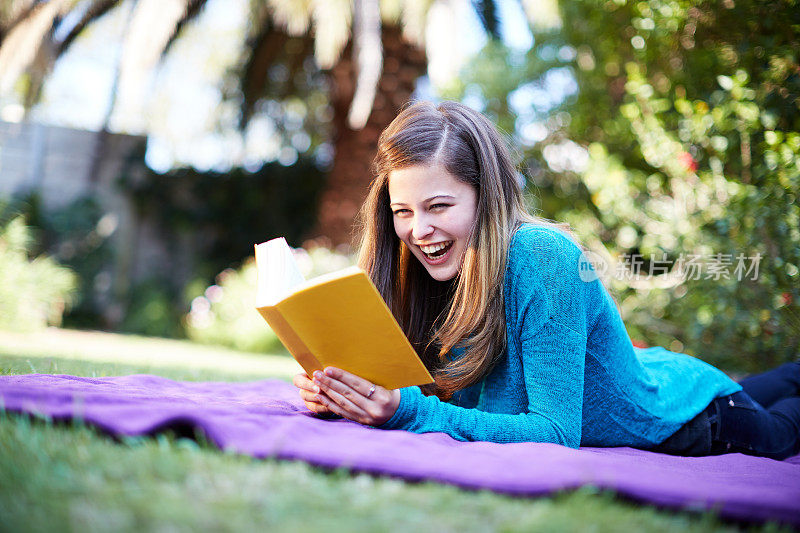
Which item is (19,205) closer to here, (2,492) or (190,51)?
(2,492)

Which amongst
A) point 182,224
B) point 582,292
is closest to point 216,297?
point 182,224

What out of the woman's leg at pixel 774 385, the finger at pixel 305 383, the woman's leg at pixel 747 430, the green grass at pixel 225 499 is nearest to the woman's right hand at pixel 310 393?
the finger at pixel 305 383

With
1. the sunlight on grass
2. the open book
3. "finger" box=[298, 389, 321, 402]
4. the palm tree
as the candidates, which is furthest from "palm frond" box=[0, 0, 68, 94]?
"finger" box=[298, 389, 321, 402]

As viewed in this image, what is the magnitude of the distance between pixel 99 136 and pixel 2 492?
9564 millimetres

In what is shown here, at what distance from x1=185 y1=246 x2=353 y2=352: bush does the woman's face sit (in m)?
5.46

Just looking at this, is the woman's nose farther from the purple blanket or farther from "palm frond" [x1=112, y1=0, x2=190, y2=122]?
"palm frond" [x1=112, y1=0, x2=190, y2=122]

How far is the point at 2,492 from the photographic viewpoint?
1.16 m

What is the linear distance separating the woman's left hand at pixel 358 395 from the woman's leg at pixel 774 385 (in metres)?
1.97

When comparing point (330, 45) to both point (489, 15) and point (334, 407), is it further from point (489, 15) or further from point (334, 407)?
point (334, 407)

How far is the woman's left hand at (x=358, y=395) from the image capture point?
1860 mm

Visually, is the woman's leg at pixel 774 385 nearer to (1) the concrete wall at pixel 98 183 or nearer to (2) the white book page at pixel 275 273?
(2) the white book page at pixel 275 273

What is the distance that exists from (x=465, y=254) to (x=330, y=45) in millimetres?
5687

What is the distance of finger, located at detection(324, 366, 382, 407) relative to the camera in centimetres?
185

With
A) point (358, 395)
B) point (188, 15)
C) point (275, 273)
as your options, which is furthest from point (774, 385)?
point (188, 15)
